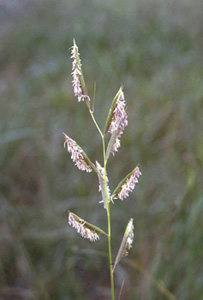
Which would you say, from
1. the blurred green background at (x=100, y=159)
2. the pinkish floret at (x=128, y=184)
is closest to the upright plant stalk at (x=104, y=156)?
the pinkish floret at (x=128, y=184)

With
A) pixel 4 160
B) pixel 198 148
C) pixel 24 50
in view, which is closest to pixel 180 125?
pixel 198 148

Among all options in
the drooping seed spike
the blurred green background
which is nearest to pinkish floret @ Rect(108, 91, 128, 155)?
the drooping seed spike

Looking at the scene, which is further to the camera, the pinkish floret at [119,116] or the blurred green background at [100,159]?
the blurred green background at [100,159]

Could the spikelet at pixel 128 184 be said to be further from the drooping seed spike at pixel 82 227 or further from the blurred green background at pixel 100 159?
the blurred green background at pixel 100 159

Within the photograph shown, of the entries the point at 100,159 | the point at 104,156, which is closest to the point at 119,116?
the point at 104,156

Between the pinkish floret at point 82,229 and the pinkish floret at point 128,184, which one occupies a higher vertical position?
the pinkish floret at point 128,184

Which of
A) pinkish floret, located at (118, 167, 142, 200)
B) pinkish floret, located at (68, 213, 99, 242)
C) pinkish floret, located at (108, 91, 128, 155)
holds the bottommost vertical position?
pinkish floret, located at (68, 213, 99, 242)

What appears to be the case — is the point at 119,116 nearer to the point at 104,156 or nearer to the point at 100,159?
the point at 104,156

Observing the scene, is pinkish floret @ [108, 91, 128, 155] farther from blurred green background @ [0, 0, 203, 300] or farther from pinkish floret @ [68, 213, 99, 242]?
blurred green background @ [0, 0, 203, 300]

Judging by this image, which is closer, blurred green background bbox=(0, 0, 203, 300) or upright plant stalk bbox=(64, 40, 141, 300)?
upright plant stalk bbox=(64, 40, 141, 300)
